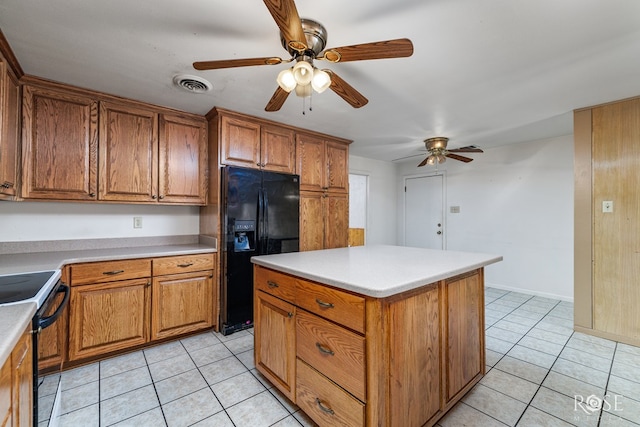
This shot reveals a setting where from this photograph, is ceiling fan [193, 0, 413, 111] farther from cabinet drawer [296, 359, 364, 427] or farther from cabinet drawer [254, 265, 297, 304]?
cabinet drawer [296, 359, 364, 427]

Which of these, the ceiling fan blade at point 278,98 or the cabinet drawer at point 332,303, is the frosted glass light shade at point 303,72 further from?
the cabinet drawer at point 332,303

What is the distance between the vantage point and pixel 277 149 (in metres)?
3.07

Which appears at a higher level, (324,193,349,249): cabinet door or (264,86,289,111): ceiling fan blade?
(264,86,289,111): ceiling fan blade

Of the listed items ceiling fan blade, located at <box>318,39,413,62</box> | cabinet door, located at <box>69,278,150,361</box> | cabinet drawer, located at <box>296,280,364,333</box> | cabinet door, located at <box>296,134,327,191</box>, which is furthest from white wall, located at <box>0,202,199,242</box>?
ceiling fan blade, located at <box>318,39,413,62</box>

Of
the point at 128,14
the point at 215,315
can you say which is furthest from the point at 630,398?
the point at 128,14

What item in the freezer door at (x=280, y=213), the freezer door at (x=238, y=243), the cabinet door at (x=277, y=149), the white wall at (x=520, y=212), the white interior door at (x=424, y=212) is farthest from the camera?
the white interior door at (x=424, y=212)

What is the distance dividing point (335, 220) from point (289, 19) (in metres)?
2.66

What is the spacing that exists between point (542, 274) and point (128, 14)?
5.09m

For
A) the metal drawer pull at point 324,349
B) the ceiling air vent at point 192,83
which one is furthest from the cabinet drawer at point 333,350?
the ceiling air vent at point 192,83

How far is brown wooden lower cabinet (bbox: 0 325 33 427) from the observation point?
2.63 feet

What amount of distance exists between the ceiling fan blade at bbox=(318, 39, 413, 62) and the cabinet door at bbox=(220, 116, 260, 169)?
167 centimetres

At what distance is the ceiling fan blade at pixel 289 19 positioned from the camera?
1030 mm

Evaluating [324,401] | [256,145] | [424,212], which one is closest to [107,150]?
[256,145]

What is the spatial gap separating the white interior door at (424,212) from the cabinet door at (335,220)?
6.85 feet
